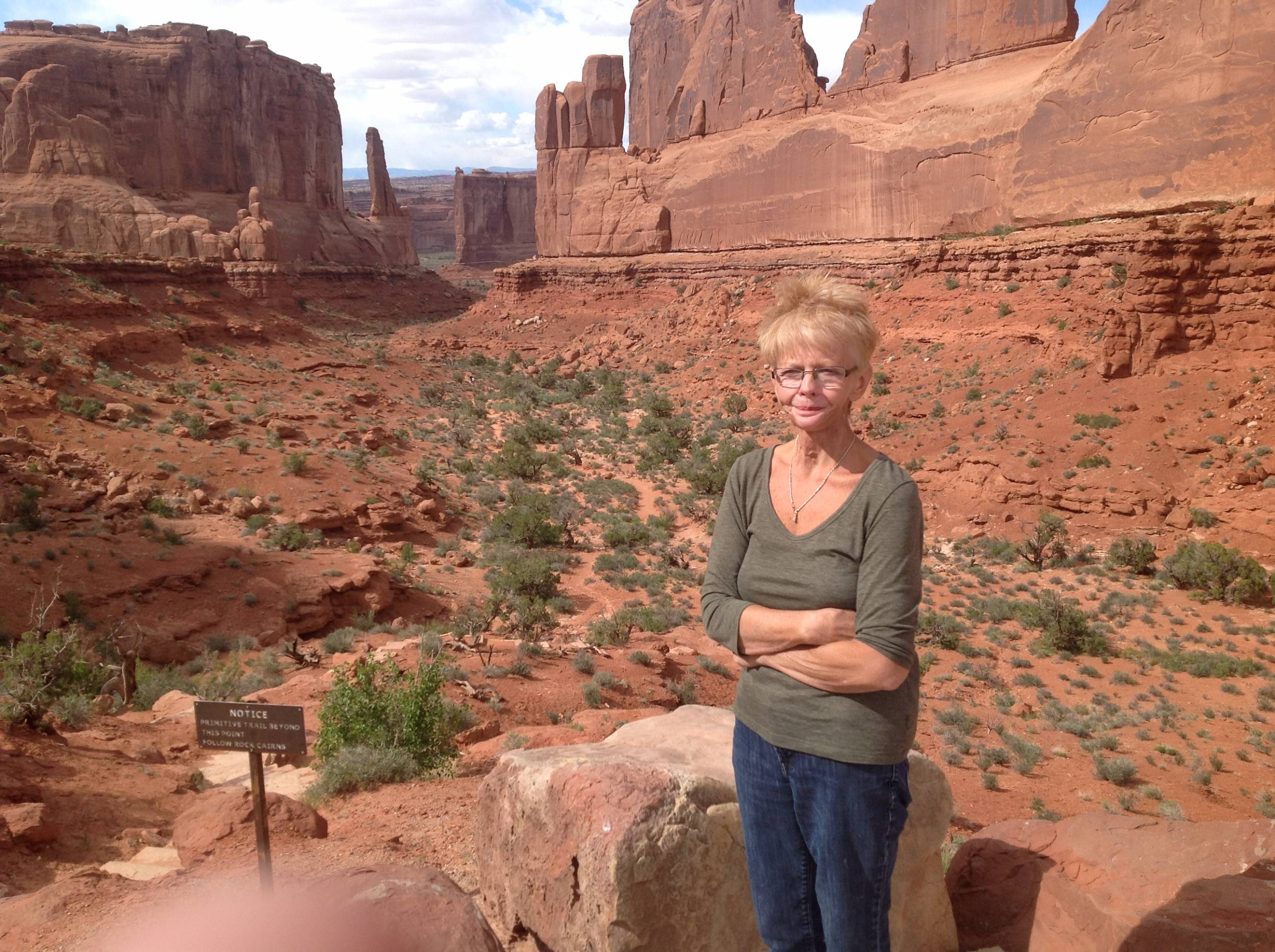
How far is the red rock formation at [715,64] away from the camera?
34062 mm

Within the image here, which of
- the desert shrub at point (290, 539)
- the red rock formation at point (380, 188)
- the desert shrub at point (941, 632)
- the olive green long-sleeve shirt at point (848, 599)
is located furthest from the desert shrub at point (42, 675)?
the red rock formation at point (380, 188)

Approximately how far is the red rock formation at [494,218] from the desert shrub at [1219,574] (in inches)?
2800

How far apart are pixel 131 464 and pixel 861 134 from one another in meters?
25.1

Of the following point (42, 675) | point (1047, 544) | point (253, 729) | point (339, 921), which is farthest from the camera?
point (1047, 544)

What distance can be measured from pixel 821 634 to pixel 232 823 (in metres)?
4.07

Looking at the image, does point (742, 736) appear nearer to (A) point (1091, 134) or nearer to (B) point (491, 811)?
(B) point (491, 811)

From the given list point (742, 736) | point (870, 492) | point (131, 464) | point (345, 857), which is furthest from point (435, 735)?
point (131, 464)

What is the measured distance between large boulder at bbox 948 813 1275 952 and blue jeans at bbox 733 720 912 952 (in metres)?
1.63

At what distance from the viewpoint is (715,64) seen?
37688 millimetres

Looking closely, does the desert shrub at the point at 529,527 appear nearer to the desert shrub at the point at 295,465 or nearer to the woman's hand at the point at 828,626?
the desert shrub at the point at 295,465

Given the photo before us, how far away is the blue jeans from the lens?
2.32m

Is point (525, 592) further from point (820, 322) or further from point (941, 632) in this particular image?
point (820, 322)

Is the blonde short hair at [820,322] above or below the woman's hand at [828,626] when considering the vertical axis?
above

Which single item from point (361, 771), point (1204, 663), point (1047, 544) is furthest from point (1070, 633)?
point (361, 771)
